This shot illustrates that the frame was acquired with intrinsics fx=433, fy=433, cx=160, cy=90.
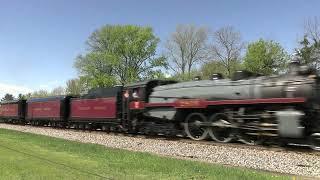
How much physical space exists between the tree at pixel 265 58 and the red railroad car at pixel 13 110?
28.4 metres

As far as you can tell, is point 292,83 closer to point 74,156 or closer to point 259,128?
point 259,128

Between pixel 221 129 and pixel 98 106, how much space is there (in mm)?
13343

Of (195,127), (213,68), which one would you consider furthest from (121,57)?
(195,127)

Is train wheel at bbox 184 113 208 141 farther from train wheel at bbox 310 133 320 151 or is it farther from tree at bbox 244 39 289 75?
tree at bbox 244 39 289 75

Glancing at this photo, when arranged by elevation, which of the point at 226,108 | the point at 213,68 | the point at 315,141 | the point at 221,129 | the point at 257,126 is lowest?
the point at 315,141

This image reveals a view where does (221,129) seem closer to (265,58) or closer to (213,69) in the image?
(265,58)

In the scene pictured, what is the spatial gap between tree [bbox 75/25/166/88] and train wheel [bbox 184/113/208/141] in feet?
178

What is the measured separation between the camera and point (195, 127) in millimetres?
19875

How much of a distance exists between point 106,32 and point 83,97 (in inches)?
1858

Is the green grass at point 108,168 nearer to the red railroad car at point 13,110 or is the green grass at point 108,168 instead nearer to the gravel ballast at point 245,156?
the gravel ballast at point 245,156

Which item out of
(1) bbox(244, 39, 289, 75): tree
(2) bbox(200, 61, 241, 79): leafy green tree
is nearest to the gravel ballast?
(1) bbox(244, 39, 289, 75): tree

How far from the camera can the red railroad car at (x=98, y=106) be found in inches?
1078

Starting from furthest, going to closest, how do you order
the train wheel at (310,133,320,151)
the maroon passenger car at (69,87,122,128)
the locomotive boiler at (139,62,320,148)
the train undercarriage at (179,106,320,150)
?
the maroon passenger car at (69,87,122,128)
the train wheel at (310,133,320,151)
the locomotive boiler at (139,62,320,148)
the train undercarriage at (179,106,320,150)

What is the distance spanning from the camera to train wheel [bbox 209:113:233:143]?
18078 millimetres
